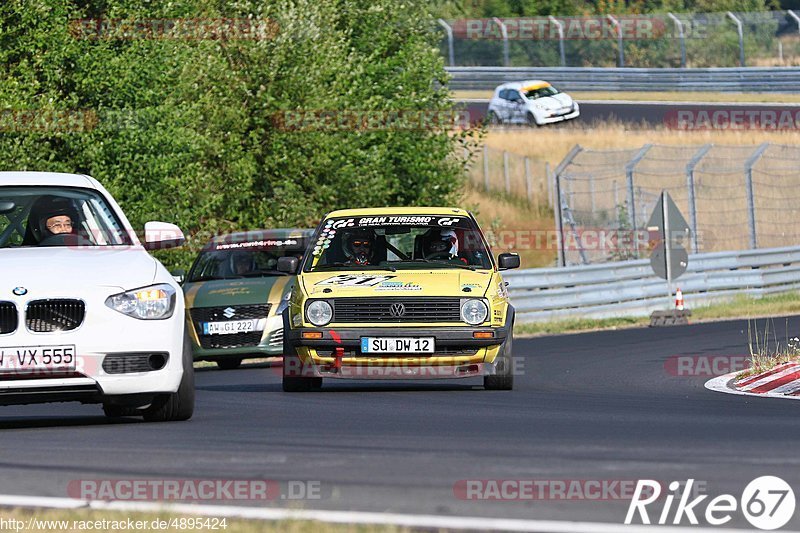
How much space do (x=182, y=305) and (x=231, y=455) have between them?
2.03 metres

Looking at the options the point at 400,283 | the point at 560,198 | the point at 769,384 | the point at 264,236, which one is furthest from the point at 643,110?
the point at 400,283

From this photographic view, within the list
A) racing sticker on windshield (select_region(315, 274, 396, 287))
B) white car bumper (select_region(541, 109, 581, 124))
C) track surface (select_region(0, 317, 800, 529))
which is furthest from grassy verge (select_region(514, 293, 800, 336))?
white car bumper (select_region(541, 109, 581, 124))

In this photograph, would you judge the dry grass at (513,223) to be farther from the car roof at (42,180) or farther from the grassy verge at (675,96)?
the car roof at (42,180)

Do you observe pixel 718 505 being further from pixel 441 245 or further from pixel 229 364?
pixel 229 364

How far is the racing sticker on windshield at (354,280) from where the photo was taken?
543 inches

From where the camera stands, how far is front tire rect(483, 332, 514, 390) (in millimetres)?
13680

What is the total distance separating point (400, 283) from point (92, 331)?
426 centimetres

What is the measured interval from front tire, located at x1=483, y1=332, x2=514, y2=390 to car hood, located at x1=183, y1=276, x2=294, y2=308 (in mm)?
5442

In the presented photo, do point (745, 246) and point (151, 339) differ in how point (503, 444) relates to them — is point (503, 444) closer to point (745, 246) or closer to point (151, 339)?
point (151, 339)

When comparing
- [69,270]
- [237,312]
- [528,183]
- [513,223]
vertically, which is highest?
[69,270]

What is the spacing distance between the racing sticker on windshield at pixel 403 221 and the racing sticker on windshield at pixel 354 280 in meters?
0.88

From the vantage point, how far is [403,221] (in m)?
14.7

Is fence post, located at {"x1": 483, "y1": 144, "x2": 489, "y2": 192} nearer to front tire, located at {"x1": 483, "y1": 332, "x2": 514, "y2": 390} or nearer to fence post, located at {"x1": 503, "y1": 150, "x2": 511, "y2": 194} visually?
fence post, located at {"x1": 503, "y1": 150, "x2": 511, "y2": 194}

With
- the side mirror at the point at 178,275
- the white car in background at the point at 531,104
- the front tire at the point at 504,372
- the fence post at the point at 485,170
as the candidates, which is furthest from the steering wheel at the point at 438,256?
the white car in background at the point at 531,104
